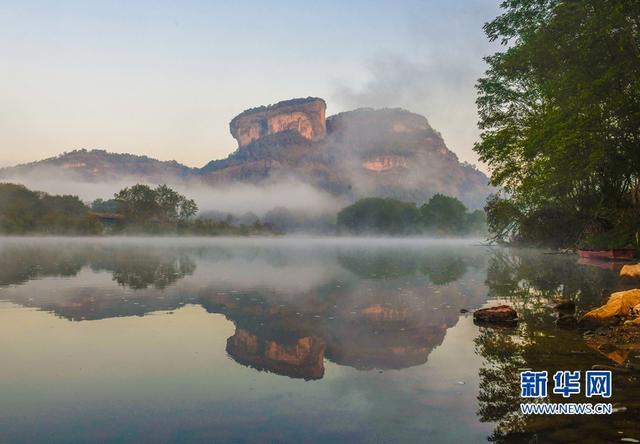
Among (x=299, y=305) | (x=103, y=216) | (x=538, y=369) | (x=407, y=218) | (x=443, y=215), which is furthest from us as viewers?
(x=407, y=218)

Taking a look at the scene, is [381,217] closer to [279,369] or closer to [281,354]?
[281,354]

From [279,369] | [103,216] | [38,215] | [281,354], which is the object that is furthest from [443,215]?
[279,369]

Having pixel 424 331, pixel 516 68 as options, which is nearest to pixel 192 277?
pixel 424 331

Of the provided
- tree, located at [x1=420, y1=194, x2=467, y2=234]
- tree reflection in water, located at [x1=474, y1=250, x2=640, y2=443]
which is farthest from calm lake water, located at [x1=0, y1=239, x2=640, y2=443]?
tree, located at [x1=420, y1=194, x2=467, y2=234]

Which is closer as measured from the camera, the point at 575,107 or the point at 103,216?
the point at 575,107

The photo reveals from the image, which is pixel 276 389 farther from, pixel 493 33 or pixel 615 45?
pixel 493 33

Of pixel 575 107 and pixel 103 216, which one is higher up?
pixel 575 107

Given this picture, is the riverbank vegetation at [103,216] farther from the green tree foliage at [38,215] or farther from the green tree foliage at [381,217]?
the green tree foliage at [381,217]

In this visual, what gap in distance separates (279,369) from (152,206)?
15384cm

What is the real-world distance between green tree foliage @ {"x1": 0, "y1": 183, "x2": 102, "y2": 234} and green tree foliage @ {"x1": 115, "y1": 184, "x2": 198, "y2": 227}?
45.0 feet

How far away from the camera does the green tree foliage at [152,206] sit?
15223cm

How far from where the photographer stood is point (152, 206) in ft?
506

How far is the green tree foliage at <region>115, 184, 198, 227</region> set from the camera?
152 meters

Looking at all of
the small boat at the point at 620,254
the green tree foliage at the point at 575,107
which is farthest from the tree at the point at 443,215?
the small boat at the point at 620,254
